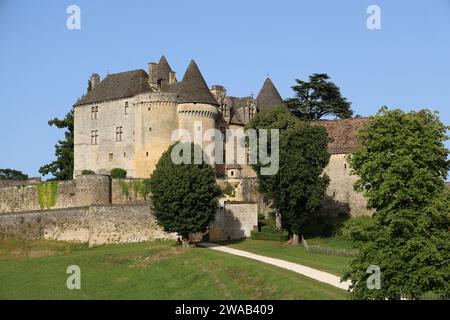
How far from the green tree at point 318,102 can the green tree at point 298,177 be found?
20443 millimetres

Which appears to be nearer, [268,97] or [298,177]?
[298,177]

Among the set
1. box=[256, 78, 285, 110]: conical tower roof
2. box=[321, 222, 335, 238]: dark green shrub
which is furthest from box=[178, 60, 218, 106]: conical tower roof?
box=[321, 222, 335, 238]: dark green shrub

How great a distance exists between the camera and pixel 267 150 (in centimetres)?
5259

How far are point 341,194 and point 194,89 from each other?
44.7 feet

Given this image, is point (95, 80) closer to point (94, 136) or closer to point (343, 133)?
point (94, 136)

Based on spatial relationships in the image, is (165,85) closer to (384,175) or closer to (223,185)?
(223,185)

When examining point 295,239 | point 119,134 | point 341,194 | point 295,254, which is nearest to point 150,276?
point 295,254

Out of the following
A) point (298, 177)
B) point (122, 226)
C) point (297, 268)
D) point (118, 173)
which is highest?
point (118, 173)

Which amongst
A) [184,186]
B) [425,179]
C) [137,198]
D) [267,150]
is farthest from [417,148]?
[137,198]

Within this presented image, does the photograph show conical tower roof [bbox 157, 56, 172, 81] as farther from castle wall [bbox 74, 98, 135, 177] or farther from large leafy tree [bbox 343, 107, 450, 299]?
large leafy tree [bbox 343, 107, 450, 299]

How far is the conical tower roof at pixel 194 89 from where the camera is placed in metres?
59.1

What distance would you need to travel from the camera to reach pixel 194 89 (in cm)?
5956

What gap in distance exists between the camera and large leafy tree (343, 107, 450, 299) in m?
27.6

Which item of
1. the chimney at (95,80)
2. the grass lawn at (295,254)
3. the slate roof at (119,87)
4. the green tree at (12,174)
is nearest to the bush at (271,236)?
the grass lawn at (295,254)
